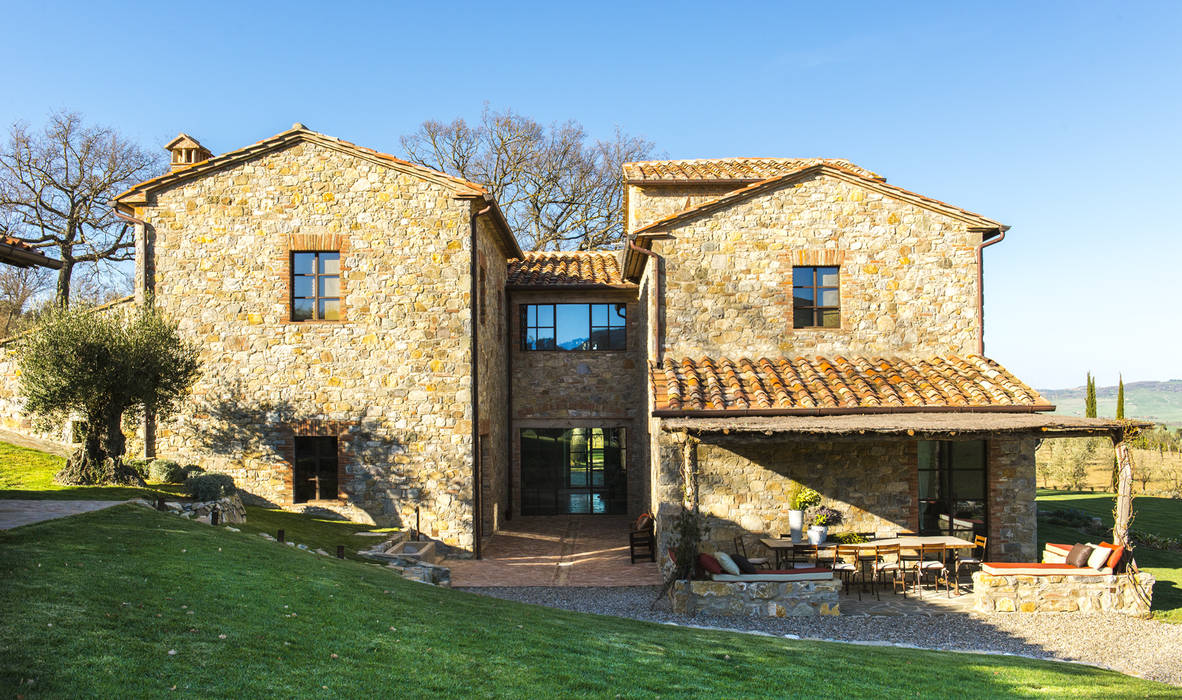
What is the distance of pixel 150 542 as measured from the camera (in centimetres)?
883

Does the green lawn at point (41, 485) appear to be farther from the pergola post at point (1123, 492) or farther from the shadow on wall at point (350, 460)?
the pergola post at point (1123, 492)

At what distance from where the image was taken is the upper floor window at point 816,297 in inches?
552

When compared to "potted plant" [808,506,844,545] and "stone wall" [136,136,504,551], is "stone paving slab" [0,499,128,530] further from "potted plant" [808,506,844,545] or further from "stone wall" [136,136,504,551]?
"potted plant" [808,506,844,545]

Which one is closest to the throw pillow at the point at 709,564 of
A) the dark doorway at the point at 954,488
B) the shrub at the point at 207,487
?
the dark doorway at the point at 954,488

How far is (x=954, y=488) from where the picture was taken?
13.4m

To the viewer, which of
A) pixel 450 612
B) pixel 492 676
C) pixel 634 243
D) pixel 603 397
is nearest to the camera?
pixel 492 676

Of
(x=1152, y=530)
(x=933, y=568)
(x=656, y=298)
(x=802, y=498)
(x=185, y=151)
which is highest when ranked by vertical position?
(x=185, y=151)

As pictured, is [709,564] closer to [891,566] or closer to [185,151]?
[891,566]

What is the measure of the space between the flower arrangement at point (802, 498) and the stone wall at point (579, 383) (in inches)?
239

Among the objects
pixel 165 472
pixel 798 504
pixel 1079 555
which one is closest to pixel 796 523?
pixel 798 504

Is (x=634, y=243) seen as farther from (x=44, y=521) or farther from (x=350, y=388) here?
(x=44, y=521)

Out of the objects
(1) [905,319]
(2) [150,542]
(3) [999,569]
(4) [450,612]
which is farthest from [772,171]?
(2) [150,542]

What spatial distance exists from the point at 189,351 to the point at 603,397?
29.1 feet

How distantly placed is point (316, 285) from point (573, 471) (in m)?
7.85
